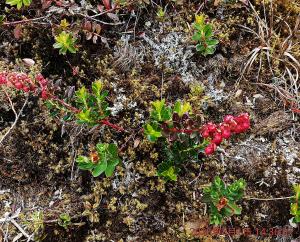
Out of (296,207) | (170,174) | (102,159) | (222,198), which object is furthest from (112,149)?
(296,207)

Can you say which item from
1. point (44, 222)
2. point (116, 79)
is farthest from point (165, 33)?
point (44, 222)

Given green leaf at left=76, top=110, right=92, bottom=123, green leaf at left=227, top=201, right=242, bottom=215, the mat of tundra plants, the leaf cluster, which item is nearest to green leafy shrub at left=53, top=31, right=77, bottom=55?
the mat of tundra plants

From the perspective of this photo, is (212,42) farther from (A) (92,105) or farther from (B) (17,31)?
(B) (17,31)

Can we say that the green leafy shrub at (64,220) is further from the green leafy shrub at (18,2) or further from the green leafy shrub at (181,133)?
the green leafy shrub at (18,2)

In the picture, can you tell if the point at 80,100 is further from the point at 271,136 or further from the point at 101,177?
the point at 271,136

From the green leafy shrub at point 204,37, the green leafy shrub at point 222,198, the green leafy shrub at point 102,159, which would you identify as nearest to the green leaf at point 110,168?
the green leafy shrub at point 102,159

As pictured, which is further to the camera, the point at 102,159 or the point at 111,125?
the point at 111,125

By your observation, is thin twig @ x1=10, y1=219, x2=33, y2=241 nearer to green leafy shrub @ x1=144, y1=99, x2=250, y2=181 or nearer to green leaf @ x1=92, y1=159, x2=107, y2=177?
green leaf @ x1=92, y1=159, x2=107, y2=177
